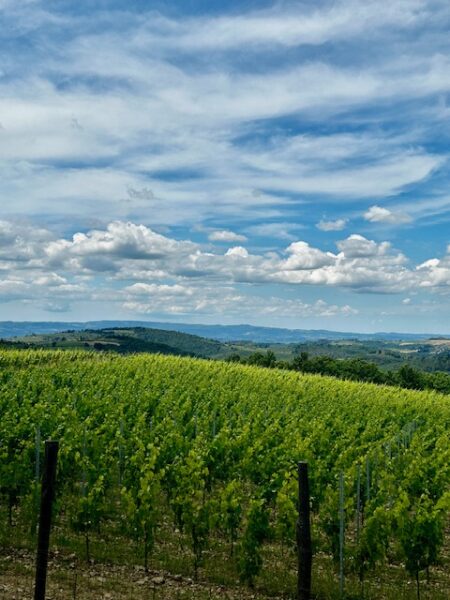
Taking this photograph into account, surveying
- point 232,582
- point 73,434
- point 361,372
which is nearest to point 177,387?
point 73,434

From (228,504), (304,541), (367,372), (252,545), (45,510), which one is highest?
(45,510)

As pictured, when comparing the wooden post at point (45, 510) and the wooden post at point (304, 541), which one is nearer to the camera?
the wooden post at point (45, 510)

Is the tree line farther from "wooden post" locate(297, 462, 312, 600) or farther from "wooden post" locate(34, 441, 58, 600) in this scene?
"wooden post" locate(34, 441, 58, 600)

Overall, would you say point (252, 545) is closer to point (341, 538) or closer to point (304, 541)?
point (341, 538)

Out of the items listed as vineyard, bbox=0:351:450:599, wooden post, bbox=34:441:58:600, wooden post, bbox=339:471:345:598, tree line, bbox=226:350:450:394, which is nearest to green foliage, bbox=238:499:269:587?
vineyard, bbox=0:351:450:599

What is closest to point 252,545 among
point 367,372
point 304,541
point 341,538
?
point 341,538

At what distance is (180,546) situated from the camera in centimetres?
1155

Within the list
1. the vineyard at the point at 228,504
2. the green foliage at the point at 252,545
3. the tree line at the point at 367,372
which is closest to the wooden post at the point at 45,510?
the vineyard at the point at 228,504

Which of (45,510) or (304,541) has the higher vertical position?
(45,510)

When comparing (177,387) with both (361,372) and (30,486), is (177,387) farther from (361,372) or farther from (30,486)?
(361,372)

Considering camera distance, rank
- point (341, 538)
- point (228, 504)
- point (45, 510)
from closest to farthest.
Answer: point (45, 510) < point (341, 538) < point (228, 504)

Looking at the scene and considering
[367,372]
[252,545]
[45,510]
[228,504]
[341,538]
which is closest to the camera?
[45,510]

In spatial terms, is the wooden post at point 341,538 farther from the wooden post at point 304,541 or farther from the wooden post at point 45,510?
the wooden post at point 45,510

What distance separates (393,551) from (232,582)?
3714mm
